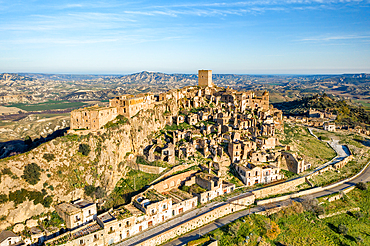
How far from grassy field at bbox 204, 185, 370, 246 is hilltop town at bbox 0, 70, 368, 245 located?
147 inches

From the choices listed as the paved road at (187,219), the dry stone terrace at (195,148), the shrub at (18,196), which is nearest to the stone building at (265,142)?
the dry stone terrace at (195,148)

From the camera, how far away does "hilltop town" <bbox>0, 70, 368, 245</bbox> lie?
34.6 m

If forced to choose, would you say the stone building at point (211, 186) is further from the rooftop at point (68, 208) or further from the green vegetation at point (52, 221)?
the green vegetation at point (52, 221)

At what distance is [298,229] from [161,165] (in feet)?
78.0

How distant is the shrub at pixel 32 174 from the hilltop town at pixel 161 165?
4.05 feet

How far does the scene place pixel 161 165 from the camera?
150ft

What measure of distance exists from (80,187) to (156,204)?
41.8ft

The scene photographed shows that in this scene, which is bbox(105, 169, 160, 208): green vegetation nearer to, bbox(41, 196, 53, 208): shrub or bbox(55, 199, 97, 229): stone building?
bbox(55, 199, 97, 229): stone building

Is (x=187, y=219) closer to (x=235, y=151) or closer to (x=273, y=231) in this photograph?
(x=273, y=231)

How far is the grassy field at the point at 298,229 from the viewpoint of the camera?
36125mm

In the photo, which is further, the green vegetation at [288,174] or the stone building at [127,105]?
the stone building at [127,105]

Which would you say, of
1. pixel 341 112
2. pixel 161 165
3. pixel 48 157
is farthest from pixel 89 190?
pixel 341 112

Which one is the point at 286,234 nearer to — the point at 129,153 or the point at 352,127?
the point at 129,153

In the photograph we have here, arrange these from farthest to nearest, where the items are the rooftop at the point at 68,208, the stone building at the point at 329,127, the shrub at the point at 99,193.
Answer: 1. the stone building at the point at 329,127
2. the shrub at the point at 99,193
3. the rooftop at the point at 68,208
